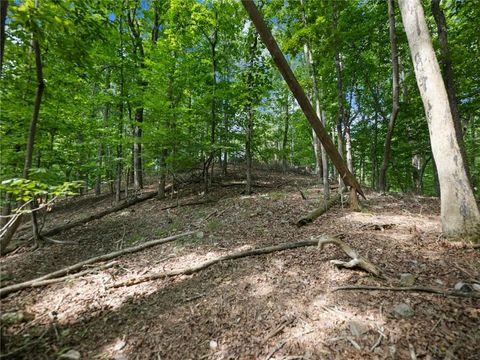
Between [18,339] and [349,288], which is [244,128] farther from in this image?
[18,339]

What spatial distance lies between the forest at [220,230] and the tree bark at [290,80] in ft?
0.13

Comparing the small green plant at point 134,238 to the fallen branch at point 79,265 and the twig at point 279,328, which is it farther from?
the twig at point 279,328

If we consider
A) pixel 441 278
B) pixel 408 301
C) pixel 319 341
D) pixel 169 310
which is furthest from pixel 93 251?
pixel 441 278

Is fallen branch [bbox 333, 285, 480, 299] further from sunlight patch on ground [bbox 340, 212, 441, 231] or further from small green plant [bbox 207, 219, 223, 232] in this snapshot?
small green plant [bbox 207, 219, 223, 232]

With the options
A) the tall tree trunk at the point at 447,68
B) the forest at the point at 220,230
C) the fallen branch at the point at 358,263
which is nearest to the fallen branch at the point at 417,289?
the forest at the point at 220,230

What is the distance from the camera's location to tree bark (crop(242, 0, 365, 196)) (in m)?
4.07

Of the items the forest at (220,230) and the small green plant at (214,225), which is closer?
the forest at (220,230)

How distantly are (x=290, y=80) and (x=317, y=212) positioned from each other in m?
3.54

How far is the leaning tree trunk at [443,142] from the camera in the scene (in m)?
4.04

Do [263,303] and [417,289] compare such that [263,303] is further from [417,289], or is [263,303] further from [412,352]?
[417,289]

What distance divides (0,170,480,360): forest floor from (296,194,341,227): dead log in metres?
0.22

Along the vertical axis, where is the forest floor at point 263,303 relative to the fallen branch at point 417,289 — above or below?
below

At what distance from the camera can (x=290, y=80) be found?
4.83 m

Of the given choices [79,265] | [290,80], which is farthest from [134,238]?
[290,80]
